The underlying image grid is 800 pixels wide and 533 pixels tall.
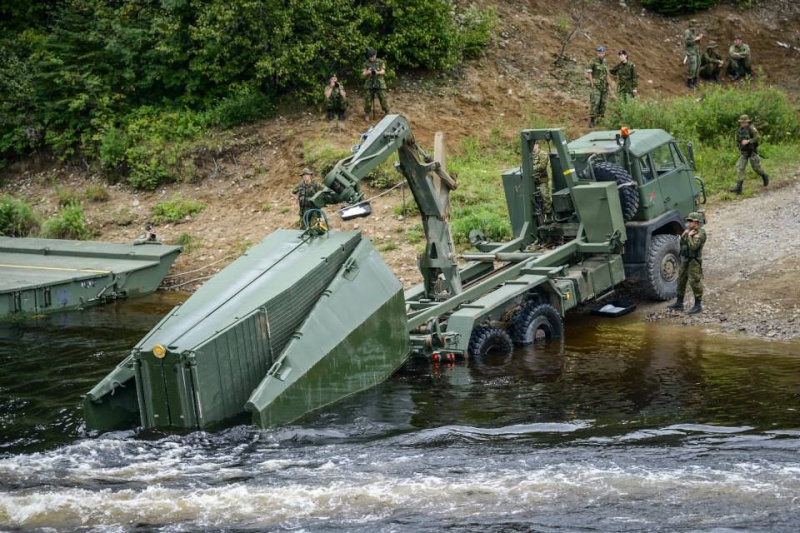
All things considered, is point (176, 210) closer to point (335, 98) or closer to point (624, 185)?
point (335, 98)

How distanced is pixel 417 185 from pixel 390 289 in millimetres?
1884

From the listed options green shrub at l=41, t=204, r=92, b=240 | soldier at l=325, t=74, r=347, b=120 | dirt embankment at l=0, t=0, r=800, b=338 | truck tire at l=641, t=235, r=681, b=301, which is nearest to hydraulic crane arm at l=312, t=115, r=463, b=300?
truck tire at l=641, t=235, r=681, b=301

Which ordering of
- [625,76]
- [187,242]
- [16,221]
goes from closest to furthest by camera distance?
[187,242] → [16,221] → [625,76]

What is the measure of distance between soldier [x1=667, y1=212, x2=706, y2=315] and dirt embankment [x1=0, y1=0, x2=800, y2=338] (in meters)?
0.38

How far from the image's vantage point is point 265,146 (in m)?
25.7

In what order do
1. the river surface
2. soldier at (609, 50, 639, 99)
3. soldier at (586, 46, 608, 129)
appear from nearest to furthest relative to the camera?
the river surface, soldier at (586, 46, 608, 129), soldier at (609, 50, 639, 99)

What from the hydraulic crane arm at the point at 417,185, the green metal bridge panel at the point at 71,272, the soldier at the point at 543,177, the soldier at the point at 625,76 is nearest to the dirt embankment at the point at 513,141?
the green metal bridge panel at the point at 71,272

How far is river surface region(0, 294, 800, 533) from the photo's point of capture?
33.2ft

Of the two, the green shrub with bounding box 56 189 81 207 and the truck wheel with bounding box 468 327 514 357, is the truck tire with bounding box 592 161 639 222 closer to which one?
the truck wheel with bounding box 468 327 514 357

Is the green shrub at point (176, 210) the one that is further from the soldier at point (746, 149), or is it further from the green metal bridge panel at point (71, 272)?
the soldier at point (746, 149)

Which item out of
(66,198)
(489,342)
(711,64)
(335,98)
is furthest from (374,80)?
(489,342)

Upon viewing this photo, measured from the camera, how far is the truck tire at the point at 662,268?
57.5ft

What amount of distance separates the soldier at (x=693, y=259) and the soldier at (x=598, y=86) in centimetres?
879

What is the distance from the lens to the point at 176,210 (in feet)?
80.5
